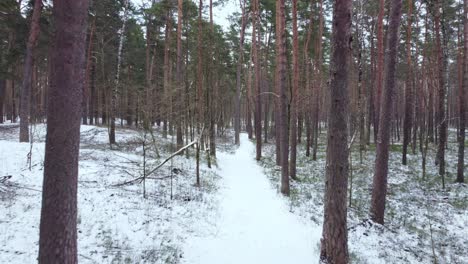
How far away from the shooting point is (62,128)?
2609mm

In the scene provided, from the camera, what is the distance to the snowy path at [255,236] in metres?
4.98

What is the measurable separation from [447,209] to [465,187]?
146 inches

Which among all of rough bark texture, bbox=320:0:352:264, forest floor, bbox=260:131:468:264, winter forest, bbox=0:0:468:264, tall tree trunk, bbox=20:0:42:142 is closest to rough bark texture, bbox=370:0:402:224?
winter forest, bbox=0:0:468:264

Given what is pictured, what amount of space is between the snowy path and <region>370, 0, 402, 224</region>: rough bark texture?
2076mm

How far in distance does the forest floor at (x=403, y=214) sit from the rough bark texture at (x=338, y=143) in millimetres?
1226

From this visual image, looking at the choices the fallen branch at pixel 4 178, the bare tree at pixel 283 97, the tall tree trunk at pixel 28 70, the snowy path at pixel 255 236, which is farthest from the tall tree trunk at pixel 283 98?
the tall tree trunk at pixel 28 70

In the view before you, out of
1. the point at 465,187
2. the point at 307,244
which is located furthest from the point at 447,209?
the point at 307,244

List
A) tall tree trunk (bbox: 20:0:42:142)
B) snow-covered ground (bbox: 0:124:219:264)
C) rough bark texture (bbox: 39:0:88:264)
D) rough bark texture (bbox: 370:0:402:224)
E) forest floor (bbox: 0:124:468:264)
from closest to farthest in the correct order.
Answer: rough bark texture (bbox: 39:0:88:264), snow-covered ground (bbox: 0:124:219:264), forest floor (bbox: 0:124:468:264), rough bark texture (bbox: 370:0:402:224), tall tree trunk (bbox: 20:0:42:142)

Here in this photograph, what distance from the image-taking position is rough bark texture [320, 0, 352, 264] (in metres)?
4.07

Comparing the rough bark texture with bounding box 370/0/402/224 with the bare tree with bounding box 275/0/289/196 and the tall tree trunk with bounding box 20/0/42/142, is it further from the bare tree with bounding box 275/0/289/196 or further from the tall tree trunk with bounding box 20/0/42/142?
the tall tree trunk with bounding box 20/0/42/142

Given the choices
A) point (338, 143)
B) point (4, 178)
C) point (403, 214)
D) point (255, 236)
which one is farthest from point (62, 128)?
point (403, 214)

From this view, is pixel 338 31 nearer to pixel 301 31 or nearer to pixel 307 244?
pixel 307 244

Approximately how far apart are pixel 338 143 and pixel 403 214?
6.08m

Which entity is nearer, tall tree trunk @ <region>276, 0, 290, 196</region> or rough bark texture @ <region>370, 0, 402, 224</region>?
rough bark texture @ <region>370, 0, 402, 224</region>
